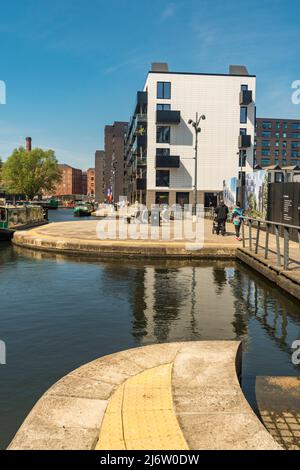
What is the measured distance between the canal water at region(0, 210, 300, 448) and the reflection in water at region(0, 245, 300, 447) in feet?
0.06

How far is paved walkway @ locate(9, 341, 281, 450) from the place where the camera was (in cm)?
350

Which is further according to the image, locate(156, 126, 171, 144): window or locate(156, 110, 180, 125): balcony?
locate(156, 126, 171, 144): window

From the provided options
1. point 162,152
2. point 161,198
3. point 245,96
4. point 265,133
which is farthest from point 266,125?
point 161,198

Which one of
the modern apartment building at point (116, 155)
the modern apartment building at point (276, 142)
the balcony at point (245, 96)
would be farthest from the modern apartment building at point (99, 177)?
the balcony at point (245, 96)

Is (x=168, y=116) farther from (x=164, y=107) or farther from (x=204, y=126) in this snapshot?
(x=204, y=126)

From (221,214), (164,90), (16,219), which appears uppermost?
(164,90)

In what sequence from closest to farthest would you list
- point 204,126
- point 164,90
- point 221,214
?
point 221,214, point 164,90, point 204,126

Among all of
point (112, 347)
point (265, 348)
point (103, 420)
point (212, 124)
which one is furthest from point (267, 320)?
point (212, 124)

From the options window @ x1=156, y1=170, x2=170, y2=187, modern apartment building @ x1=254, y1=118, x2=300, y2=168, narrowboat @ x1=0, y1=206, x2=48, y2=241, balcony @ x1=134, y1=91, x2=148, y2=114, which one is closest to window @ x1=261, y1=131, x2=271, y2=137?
modern apartment building @ x1=254, y1=118, x2=300, y2=168

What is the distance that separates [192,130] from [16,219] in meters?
36.5

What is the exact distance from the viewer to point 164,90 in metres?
57.3

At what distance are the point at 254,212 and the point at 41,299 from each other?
18613mm

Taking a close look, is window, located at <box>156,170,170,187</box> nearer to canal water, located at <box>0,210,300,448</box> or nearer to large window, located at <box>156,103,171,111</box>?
large window, located at <box>156,103,171,111</box>

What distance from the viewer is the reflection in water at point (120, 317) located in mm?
6434
